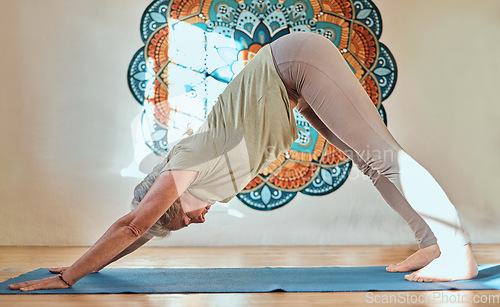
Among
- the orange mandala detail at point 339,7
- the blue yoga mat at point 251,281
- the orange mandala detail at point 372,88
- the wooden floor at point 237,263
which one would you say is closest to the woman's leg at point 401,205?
the blue yoga mat at point 251,281

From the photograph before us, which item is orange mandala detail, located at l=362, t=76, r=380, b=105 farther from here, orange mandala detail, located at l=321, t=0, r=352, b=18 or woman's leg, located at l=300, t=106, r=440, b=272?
woman's leg, located at l=300, t=106, r=440, b=272

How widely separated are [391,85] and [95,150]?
8.60 ft

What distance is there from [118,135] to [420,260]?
2.68 meters

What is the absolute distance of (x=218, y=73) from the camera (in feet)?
13.1

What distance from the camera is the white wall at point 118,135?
3.88 metres

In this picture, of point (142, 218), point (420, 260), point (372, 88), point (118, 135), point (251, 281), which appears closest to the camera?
point (142, 218)

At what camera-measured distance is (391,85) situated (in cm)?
407

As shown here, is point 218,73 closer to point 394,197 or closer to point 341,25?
point 341,25

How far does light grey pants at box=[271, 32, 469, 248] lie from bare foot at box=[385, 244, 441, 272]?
0.30 m

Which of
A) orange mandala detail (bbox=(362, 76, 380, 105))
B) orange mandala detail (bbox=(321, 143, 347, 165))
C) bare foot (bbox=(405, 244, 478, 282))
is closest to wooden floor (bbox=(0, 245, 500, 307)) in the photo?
bare foot (bbox=(405, 244, 478, 282))

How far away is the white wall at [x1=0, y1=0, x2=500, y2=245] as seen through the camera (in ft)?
12.7

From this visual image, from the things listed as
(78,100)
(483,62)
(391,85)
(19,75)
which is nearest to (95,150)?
(78,100)

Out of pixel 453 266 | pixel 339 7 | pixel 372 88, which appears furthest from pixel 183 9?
pixel 453 266

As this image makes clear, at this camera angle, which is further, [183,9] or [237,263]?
[183,9]
